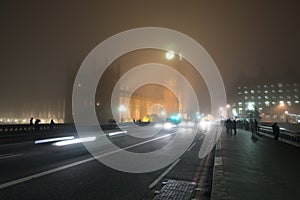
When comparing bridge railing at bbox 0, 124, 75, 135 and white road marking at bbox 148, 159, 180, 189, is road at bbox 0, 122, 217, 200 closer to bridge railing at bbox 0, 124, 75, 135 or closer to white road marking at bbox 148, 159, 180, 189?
white road marking at bbox 148, 159, 180, 189

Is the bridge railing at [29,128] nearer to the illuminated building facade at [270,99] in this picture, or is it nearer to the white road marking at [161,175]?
the white road marking at [161,175]

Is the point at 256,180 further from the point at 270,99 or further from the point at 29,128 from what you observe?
the point at 270,99

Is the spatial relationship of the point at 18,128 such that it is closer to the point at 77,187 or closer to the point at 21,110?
the point at 77,187

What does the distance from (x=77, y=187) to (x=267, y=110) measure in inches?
5695

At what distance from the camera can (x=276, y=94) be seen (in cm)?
13412

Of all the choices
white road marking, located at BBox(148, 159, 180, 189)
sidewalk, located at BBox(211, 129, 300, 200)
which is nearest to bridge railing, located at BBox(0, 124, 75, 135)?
white road marking, located at BBox(148, 159, 180, 189)

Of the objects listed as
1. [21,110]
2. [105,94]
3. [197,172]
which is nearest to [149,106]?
[105,94]

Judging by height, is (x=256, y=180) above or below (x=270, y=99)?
below

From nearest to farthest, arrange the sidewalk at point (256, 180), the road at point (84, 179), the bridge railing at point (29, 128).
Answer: the sidewalk at point (256, 180) < the road at point (84, 179) < the bridge railing at point (29, 128)

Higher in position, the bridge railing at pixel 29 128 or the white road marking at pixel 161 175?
the bridge railing at pixel 29 128

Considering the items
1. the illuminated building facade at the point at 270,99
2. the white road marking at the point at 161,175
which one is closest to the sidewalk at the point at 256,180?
the white road marking at the point at 161,175

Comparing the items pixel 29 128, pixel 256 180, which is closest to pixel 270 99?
pixel 29 128

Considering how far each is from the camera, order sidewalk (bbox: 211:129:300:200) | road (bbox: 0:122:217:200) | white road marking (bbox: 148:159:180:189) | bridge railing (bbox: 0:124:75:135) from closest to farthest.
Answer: sidewalk (bbox: 211:129:300:200) < road (bbox: 0:122:217:200) < white road marking (bbox: 148:159:180:189) < bridge railing (bbox: 0:124:75:135)

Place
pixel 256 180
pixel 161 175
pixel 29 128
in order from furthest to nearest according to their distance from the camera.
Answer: pixel 29 128
pixel 161 175
pixel 256 180
